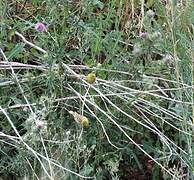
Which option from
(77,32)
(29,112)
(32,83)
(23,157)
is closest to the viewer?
(23,157)

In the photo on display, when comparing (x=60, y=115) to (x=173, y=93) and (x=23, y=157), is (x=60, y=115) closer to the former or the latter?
(x=23, y=157)

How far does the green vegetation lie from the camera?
1.80 m

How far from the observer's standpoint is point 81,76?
2.04 meters

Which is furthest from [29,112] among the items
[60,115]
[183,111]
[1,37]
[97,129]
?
[183,111]

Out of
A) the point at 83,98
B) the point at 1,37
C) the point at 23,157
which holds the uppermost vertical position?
the point at 1,37

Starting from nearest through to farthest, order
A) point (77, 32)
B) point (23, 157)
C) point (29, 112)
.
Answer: point (23, 157) < point (29, 112) < point (77, 32)

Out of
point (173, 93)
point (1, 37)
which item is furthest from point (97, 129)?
point (1, 37)

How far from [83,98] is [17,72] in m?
0.35

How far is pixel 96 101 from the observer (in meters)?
2.09

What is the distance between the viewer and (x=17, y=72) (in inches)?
86.3

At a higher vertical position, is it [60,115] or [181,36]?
[181,36]

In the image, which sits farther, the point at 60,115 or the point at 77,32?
the point at 77,32

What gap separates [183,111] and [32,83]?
0.58m

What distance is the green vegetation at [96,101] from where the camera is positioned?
180 centimetres
